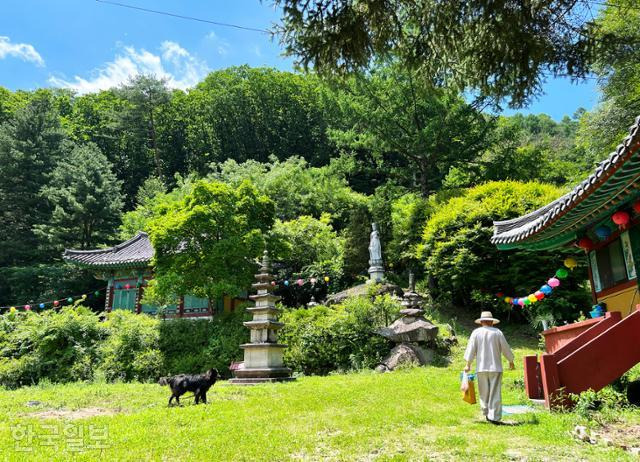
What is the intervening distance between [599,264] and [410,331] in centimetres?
609

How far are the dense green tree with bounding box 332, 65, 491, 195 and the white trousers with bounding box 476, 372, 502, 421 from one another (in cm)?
1920

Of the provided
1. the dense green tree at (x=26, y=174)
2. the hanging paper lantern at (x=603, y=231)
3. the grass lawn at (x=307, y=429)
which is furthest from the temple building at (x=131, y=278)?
the hanging paper lantern at (x=603, y=231)

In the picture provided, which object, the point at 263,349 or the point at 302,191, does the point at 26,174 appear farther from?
the point at 263,349

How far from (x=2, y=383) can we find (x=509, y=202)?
19.6m

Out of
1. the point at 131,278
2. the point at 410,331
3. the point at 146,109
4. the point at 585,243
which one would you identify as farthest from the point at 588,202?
the point at 146,109

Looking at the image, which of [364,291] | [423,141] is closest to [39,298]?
[364,291]

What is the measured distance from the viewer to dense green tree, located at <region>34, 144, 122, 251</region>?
30.1 m

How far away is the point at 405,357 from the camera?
13.3 m

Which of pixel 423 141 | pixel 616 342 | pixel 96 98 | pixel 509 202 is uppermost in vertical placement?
pixel 96 98

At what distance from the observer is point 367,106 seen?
983 inches

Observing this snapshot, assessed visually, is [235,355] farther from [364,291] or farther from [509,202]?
[509,202]

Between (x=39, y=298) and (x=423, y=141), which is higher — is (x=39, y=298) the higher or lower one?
the lower one

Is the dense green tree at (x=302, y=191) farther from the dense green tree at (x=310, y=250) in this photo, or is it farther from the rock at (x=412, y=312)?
the rock at (x=412, y=312)

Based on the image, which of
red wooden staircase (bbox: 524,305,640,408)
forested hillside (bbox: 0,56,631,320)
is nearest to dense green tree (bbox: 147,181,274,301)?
forested hillside (bbox: 0,56,631,320)
